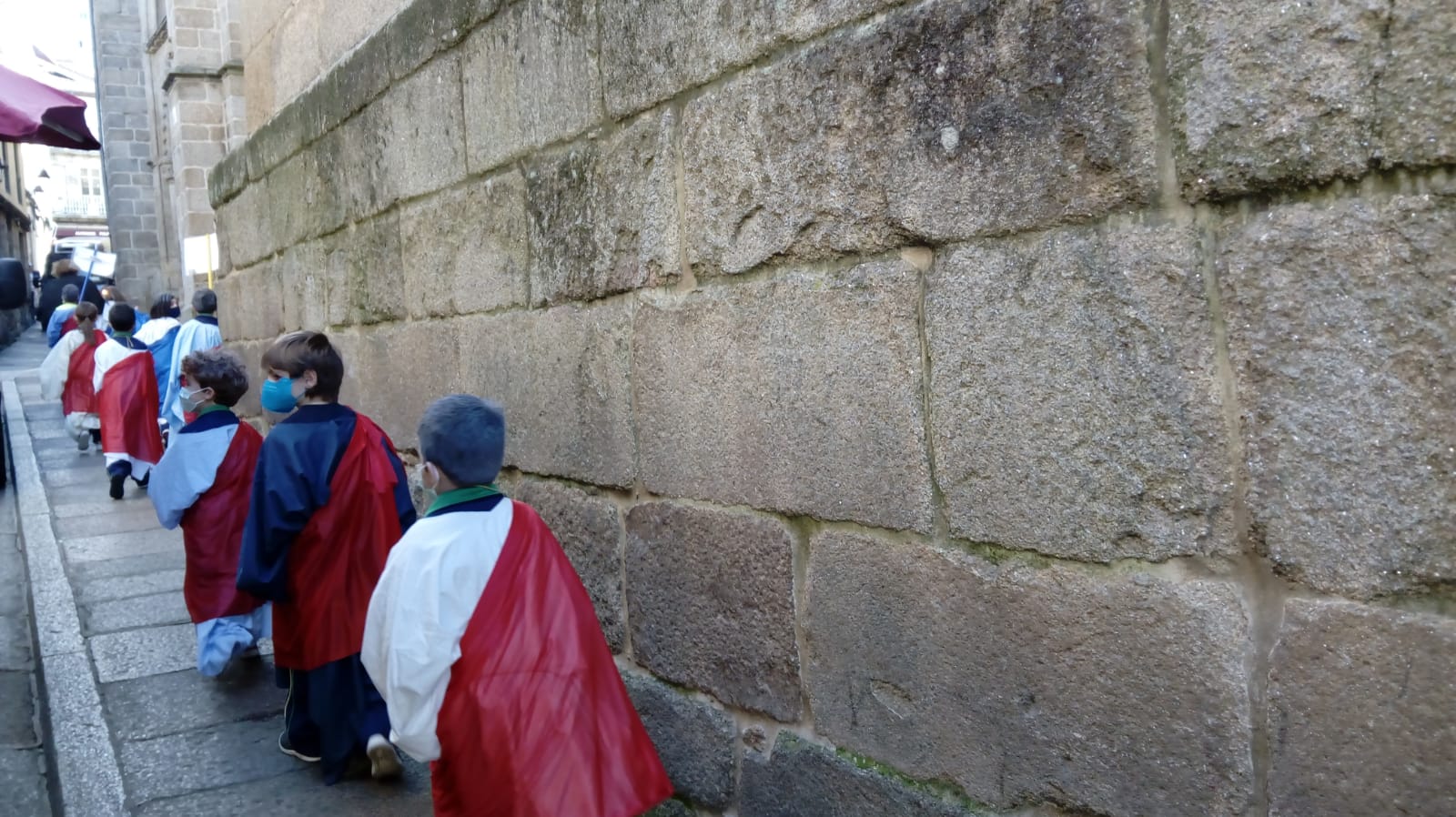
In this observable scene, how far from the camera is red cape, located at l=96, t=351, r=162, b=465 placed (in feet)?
28.7

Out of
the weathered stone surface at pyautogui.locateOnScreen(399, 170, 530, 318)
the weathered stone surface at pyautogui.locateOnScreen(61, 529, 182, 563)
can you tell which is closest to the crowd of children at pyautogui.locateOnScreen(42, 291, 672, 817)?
the weathered stone surface at pyautogui.locateOnScreen(399, 170, 530, 318)

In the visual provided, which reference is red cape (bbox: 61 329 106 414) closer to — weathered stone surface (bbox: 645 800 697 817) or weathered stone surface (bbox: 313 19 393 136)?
weathered stone surface (bbox: 313 19 393 136)

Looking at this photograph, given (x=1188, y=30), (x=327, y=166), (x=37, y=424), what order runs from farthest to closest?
(x=37, y=424), (x=327, y=166), (x=1188, y=30)

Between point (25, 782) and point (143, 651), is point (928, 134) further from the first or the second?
point (143, 651)

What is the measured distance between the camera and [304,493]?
3771 mm

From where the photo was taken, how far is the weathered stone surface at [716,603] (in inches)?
102

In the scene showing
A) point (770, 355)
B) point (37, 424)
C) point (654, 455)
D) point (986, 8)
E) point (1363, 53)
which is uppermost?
point (986, 8)

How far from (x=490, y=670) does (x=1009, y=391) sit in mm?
1225

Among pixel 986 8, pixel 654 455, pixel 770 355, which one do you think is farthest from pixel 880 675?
pixel 986 8

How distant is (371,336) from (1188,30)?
405cm

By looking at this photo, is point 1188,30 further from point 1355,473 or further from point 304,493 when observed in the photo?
point 304,493

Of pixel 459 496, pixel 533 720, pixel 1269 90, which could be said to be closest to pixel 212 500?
pixel 459 496

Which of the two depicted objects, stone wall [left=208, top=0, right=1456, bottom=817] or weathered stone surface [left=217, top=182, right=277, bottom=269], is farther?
weathered stone surface [left=217, top=182, right=277, bottom=269]

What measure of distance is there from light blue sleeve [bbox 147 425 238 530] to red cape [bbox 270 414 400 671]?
1.22 metres
